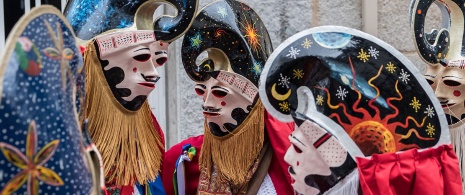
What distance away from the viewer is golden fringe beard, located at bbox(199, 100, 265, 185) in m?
2.85

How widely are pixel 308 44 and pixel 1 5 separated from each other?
1.97 m

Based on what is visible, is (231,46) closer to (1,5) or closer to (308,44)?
(308,44)

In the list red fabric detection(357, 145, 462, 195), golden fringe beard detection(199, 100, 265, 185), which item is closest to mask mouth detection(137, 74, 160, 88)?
golden fringe beard detection(199, 100, 265, 185)

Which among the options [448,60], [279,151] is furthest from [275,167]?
[448,60]

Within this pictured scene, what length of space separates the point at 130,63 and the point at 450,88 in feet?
3.45

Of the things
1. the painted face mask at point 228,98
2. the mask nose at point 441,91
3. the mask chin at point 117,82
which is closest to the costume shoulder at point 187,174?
the painted face mask at point 228,98

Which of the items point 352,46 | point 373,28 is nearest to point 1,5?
point 373,28

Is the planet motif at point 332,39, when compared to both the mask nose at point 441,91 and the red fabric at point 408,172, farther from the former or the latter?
the mask nose at point 441,91

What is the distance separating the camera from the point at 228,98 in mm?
2811

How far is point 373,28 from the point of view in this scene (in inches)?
159

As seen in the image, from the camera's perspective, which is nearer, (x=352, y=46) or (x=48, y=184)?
(x=48, y=184)

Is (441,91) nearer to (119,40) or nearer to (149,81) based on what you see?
(149,81)

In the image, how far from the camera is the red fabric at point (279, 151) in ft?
9.16

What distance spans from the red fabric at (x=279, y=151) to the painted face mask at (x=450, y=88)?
502 mm
